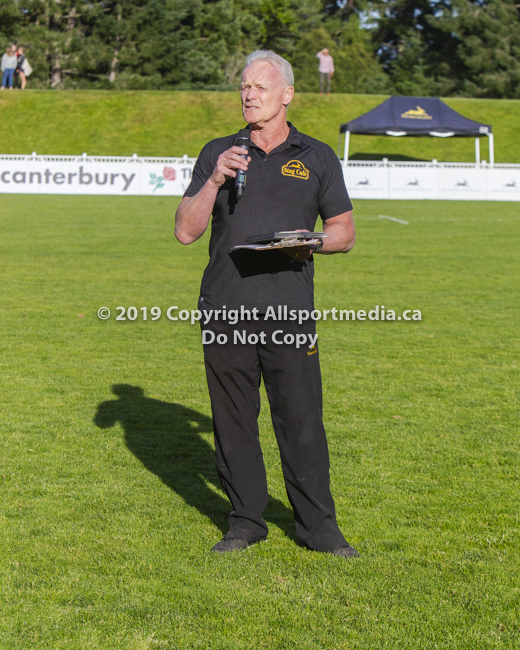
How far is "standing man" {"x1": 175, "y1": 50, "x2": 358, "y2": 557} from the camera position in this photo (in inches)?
139

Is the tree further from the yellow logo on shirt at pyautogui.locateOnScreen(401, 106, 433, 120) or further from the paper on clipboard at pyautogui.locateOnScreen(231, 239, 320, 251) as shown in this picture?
the paper on clipboard at pyautogui.locateOnScreen(231, 239, 320, 251)

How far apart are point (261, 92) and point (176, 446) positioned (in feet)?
9.23

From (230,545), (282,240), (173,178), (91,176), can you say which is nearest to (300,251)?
(282,240)

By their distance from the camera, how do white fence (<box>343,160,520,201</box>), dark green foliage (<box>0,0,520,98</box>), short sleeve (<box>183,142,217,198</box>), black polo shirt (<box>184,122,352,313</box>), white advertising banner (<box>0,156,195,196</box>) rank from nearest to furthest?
1. black polo shirt (<box>184,122,352,313</box>)
2. short sleeve (<box>183,142,217,198</box>)
3. white advertising banner (<box>0,156,195,196</box>)
4. white fence (<box>343,160,520,201</box>)
5. dark green foliage (<box>0,0,520,98</box>)

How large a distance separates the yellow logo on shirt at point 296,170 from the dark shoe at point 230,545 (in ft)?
5.75

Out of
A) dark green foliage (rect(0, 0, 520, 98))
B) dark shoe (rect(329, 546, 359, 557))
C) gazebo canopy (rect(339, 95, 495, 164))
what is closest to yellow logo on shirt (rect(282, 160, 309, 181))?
dark shoe (rect(329, 546, 359, 557))

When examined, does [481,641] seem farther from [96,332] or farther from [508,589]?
[96,332]

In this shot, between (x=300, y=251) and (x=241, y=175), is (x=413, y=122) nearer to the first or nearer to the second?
(x=300, y=251)

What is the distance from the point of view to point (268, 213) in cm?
353

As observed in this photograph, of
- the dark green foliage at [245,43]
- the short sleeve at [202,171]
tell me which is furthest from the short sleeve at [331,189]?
the dark green foliage at [245,43]

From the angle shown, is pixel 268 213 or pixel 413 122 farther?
pixel 413 122

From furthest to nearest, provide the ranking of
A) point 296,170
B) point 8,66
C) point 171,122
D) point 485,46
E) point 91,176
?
point 485,46, point 8,66, point 171,122, point 91,176, point 296,170

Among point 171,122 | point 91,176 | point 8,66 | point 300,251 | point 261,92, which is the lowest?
point 300,251

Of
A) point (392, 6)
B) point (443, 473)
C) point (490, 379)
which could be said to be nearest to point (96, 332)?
point (490, 379)
